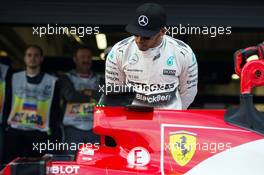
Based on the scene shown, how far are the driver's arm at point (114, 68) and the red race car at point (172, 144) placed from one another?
86cm

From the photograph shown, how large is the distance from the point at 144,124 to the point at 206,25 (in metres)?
3.84

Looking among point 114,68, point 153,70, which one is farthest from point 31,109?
point 153,70

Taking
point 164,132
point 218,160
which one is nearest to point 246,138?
point 218,160

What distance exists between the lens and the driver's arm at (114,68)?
4.31 metres

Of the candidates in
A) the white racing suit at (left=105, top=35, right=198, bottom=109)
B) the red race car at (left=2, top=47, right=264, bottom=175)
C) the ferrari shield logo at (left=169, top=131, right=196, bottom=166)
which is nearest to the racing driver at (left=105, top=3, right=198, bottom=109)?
the white racing suit at (left=105, top=35, right=198, bottom=109)

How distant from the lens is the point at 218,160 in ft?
10.5

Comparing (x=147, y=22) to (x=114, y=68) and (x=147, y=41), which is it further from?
(x=114, y=68)

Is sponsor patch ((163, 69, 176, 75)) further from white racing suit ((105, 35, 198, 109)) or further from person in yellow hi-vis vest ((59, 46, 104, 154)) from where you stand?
person in yellow hi-vis vest ((59, 46, 104, 154))

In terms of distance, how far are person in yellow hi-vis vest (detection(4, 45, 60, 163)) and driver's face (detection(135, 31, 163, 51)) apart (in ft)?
9.45

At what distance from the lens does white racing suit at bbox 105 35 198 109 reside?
4.14 meters

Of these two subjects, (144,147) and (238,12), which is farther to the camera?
(238,12)

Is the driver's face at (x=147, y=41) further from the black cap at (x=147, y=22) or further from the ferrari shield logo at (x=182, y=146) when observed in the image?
the ferrari shield logo at (x=182, y=146)

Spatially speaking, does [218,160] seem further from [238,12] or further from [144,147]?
[238,12]

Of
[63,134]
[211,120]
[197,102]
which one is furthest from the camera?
[197,102]
